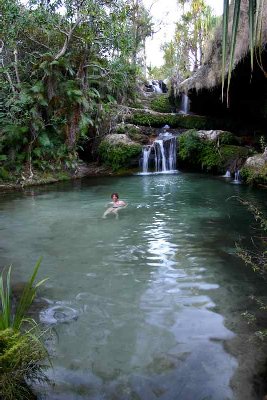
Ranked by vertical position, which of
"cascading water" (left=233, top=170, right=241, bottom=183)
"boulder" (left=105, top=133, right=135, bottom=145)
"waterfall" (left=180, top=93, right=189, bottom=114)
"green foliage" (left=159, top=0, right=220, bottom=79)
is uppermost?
"green foliage" (left=159, top=0, right=220, bottom=79)

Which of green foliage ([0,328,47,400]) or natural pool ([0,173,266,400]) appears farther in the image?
natural pool ([0,173,266,400])

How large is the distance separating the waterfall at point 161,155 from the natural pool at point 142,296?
25.7ft

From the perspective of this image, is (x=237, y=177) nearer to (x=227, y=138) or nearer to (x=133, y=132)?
(x=227, y=138)

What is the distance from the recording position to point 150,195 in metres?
11.4

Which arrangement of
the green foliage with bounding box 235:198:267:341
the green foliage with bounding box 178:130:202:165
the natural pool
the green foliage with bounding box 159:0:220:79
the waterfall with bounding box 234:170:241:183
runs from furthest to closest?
the green foliage with bounding box 159:0:220:79
the green foliage with bounding box 178:130:202:165
the waterfall with bounding box 234:170:241:183
the green foliage with bounding box 235:198:267:341
the natural pool

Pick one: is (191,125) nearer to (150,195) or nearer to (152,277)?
(150,195)

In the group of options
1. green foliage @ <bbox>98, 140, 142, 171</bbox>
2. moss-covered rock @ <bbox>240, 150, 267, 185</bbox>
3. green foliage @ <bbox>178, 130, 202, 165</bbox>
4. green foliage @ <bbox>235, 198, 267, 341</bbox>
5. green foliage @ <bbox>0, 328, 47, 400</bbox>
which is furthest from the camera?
green foliage @ <bbox>98, 140, 142, 171</bbox>

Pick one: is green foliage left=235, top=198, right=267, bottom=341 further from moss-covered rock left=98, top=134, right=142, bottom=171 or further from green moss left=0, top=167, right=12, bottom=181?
moss-covered rock left=98, top=134, right=142, bottom=171

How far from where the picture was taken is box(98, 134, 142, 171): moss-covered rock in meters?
17.3

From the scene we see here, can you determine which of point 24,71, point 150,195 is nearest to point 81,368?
point 150,195

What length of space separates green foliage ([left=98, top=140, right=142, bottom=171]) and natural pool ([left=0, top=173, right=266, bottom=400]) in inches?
311

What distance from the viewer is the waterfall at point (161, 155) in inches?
682

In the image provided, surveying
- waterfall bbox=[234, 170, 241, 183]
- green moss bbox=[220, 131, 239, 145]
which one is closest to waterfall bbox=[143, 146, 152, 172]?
green moss bbox=[220, 131, 239, 145]

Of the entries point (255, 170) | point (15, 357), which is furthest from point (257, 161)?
point (15, 357)
